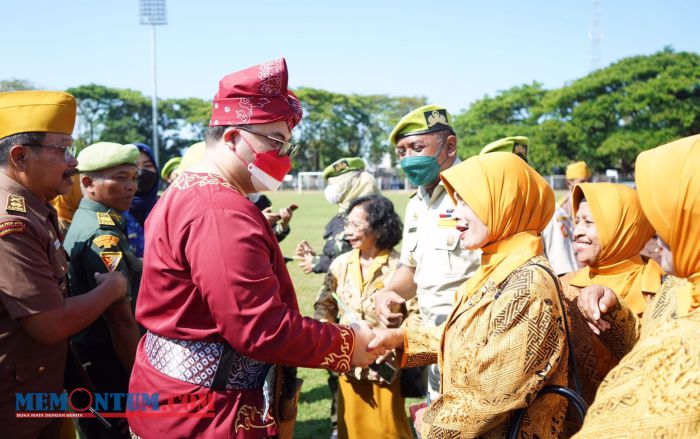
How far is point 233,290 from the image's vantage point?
192 centimetres

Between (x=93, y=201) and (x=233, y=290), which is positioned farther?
(x=93, y=201)

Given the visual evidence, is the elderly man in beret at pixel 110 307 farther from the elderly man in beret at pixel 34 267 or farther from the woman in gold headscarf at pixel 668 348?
the woman in gold headscarf at pixel 668 348

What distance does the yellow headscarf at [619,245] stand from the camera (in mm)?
3126

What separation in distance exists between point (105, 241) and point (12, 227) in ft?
2.85

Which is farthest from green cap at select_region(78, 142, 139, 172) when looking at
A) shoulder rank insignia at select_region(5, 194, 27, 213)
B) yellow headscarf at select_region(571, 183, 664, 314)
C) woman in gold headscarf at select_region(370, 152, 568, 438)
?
yellow headscarf at select_region(571, 183, 664, 314)

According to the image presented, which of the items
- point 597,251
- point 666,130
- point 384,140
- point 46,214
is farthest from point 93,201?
point 384,140

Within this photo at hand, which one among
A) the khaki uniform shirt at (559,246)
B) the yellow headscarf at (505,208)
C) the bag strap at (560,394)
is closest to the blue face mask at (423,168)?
the yellow headscarf at (505,208)

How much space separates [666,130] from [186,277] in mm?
54229

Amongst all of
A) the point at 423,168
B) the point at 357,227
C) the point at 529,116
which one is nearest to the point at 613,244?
the point at 423,168

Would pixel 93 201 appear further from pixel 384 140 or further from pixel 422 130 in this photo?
pixel 384 140

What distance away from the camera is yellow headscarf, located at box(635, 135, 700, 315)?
1551 mm

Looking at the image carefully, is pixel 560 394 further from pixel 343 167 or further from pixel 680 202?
pixel 343 167

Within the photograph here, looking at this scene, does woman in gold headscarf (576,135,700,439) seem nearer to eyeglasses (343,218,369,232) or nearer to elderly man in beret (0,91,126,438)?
elderly man in beret (0,91,126,438)

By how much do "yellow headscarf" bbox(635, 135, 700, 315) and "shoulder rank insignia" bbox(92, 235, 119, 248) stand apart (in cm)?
295
